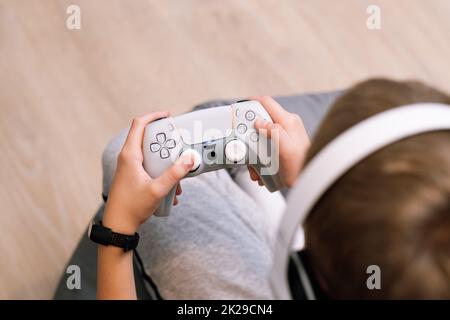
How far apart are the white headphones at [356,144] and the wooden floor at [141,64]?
0.81 m

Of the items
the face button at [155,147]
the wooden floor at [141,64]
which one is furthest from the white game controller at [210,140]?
the wooden floor at [141,64]

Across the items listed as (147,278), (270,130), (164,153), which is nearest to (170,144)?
(164,153)

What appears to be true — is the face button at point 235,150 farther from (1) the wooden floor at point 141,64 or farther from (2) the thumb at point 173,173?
(1) the wooden floor at point 141,64

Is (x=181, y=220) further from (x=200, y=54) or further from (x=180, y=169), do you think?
(x=200, y=54)

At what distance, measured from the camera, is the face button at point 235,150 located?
21.8 inches

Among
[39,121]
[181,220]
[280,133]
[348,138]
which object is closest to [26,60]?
[39,121]

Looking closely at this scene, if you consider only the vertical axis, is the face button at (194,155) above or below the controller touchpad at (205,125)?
below

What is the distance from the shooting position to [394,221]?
311 millimetres

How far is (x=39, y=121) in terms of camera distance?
44.3 inches

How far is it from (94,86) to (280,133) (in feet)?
2.34

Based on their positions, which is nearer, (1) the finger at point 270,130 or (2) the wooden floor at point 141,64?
(1) the finger at point 270,130

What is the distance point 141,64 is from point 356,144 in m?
0.91

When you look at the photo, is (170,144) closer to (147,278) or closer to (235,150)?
(235,150)

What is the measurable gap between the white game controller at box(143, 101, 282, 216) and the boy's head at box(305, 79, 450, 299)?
215 millimetres
